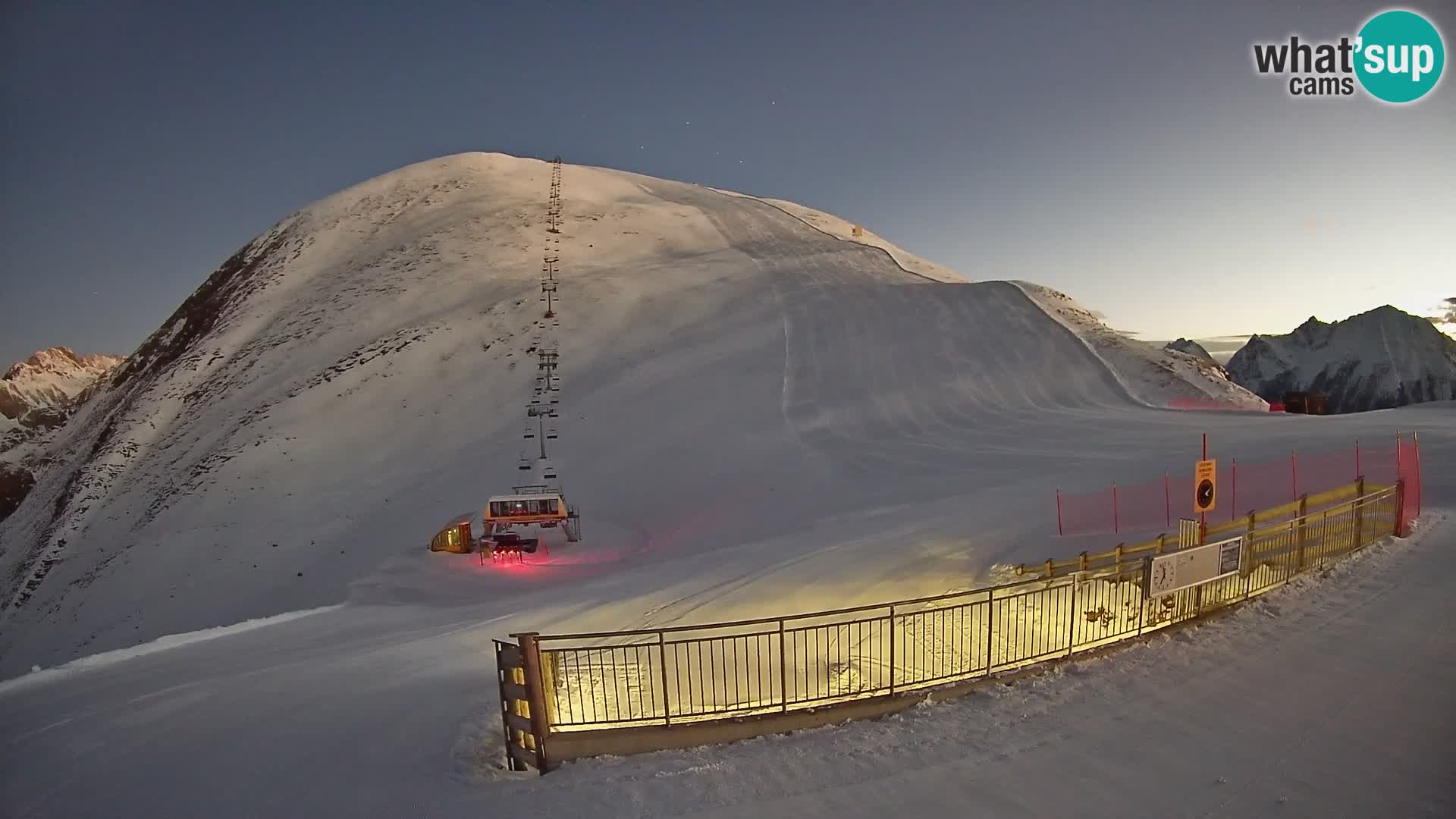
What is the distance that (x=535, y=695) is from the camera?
22.7 feet

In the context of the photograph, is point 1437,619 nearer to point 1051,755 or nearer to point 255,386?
point 1051,755

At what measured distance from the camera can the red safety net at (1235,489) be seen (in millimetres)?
18438

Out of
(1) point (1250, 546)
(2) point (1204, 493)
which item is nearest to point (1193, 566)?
(1) point (1250, 546)

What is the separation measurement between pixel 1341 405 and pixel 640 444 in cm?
24272

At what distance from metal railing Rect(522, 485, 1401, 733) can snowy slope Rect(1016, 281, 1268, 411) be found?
23.2 metres

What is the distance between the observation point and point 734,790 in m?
6.16

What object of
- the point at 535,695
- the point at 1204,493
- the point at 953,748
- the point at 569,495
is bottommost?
the point at 569,495

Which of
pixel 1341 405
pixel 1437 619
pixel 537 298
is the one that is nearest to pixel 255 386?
pixel 537 298

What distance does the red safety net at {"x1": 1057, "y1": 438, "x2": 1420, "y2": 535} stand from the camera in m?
18.4

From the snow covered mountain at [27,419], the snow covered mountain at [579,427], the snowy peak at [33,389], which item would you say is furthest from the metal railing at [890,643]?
the snowy peak at [33,389]

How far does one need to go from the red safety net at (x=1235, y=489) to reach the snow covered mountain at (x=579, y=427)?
1589mm

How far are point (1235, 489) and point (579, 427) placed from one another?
82.0 ft

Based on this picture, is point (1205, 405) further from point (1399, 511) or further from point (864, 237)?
point (864, 237)

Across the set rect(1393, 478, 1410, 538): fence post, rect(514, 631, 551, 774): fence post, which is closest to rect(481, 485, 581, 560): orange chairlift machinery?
rect(514, 631, 551, 774): fence post
